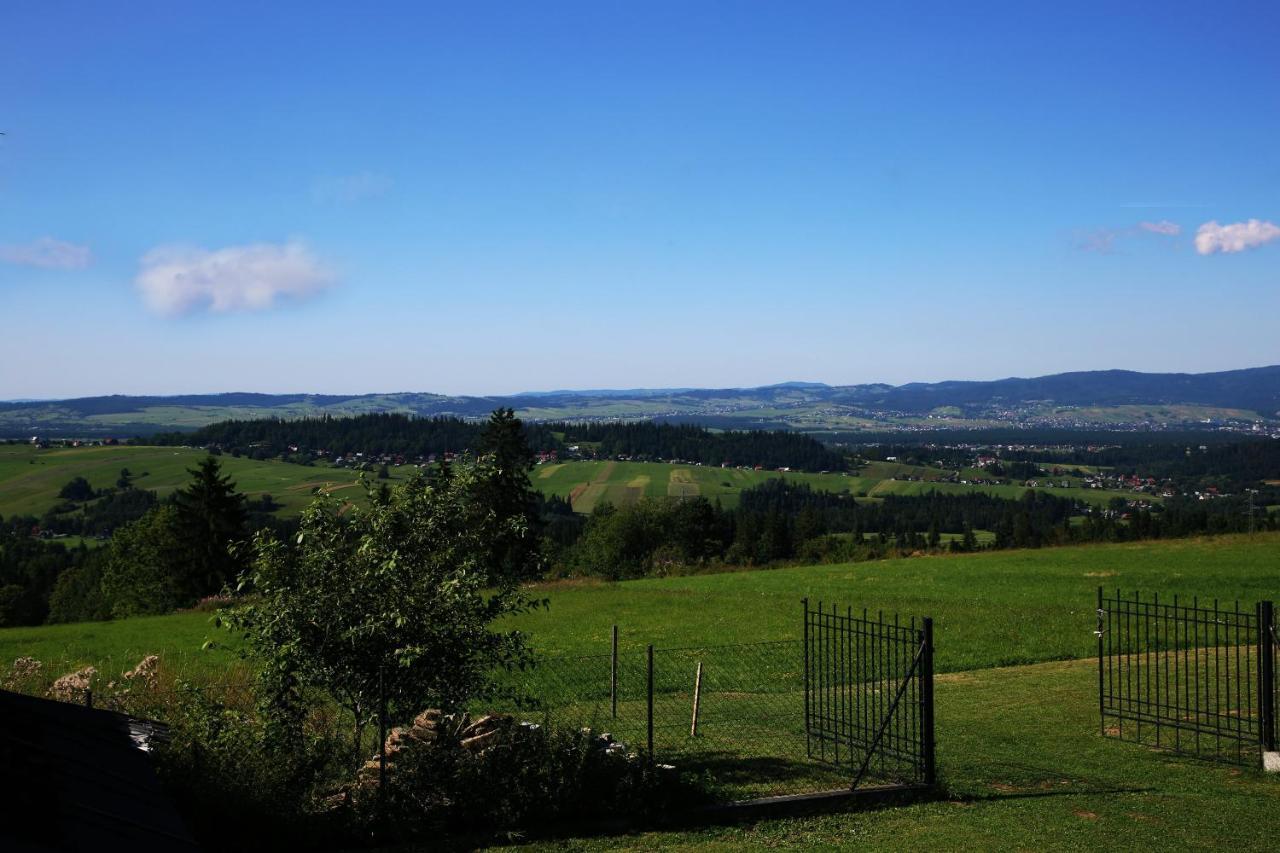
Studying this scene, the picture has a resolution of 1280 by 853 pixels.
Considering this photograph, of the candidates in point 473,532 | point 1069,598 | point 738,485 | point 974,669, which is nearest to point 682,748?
point 473,532

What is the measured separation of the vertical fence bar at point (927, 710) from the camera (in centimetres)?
1375

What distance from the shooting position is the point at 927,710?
13.9 m

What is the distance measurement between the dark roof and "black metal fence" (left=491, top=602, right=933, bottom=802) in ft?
23.8

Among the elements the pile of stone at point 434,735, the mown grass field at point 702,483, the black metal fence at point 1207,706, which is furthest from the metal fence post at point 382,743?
the mown grass field at point 702,483

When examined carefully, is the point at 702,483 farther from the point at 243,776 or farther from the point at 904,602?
the point at 243,776

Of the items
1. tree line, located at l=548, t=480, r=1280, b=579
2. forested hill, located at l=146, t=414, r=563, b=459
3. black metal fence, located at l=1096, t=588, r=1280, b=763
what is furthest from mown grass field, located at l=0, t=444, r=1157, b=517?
black metal fence, located at l=1096, t=588, r=1280, b=763

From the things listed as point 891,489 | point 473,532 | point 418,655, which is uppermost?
point 473,532

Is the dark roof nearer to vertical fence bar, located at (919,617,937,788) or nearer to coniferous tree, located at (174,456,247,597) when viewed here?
vertical fence bar, located at (919,617,937,788)

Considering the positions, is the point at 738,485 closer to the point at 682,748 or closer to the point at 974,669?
the point at 974,669

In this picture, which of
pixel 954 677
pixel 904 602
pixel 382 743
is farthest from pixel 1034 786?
pixel 904 602

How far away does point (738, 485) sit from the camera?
146m

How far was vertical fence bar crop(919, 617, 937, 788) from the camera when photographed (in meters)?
13.8

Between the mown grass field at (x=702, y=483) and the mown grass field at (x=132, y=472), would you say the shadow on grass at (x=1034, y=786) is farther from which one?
the mown grass field at (x=702, y=483)

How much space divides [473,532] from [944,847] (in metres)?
7.33
